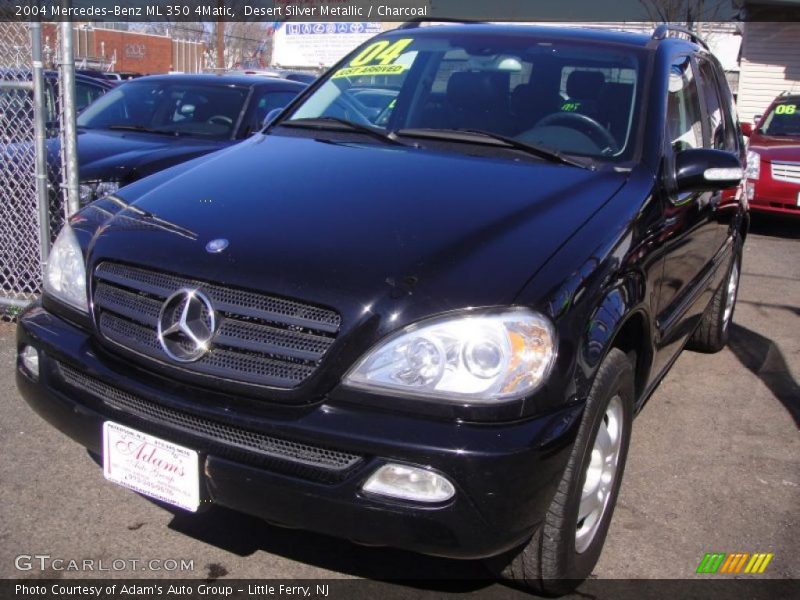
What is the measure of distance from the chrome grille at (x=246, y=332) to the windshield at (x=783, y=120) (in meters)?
10.3

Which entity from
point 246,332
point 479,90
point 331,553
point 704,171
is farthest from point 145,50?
point 246,332

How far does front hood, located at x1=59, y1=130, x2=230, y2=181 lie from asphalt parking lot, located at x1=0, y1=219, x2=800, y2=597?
57.6 inches

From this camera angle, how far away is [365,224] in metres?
2.71

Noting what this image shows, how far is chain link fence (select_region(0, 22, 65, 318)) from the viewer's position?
5.04 metres

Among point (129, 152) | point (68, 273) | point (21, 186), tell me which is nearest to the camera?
point (68, 273)

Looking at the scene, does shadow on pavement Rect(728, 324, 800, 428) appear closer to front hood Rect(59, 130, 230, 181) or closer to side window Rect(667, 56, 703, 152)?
side window Rect(667, 56, 703, 152)

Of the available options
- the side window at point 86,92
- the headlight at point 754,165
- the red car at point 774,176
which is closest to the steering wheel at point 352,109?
the side window at point 86,92

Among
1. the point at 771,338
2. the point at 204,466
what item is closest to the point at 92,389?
the point at 204,466

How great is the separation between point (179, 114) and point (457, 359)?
18.1ft

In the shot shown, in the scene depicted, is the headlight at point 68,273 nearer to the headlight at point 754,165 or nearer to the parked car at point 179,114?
the parked car at point 179,114

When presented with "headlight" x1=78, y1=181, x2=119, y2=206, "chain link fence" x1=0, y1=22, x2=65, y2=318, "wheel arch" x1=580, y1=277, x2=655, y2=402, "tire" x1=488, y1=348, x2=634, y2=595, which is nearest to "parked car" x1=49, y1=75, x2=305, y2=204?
"headlight" x1=78, y1=181, x2=119, y2=206

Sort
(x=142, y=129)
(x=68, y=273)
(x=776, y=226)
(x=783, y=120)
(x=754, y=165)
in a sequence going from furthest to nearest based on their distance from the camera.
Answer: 1. (x=783, y=120)
2. (x=776, y=226)
3. (x=754, y=165)
4. (x=142, y=129)
5. (x=68, y=273)

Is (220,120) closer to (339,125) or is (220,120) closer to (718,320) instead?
(339,125)

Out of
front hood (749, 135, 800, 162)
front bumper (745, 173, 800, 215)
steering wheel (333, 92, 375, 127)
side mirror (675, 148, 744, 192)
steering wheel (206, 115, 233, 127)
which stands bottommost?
front bumper (745, 173, 800, 215)
